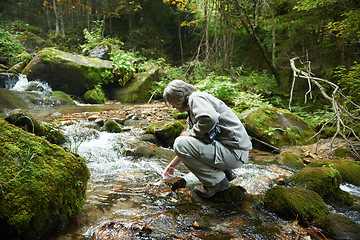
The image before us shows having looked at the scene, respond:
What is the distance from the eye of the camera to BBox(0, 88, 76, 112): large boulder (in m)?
7.10

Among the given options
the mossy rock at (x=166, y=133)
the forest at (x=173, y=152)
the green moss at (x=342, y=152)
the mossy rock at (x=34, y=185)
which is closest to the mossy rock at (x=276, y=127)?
the forest at (x=173, y=152)

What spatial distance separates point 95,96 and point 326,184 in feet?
33.4

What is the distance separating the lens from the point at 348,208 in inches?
104

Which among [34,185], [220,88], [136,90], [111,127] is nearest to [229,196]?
[34,185]

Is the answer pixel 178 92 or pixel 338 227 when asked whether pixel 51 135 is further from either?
pixel 338 227

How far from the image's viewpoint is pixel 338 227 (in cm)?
198

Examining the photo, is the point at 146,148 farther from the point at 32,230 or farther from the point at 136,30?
the point at 136,30

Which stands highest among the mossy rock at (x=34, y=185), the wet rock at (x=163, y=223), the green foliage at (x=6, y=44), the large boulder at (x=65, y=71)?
the green foliage at (x=6, y=44)

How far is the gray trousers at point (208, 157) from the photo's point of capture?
2.29 meters

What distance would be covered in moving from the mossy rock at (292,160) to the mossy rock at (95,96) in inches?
356

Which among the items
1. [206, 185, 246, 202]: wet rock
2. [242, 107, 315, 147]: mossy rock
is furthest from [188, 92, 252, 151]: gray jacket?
[242, 107, 315, 147]: mossy rock

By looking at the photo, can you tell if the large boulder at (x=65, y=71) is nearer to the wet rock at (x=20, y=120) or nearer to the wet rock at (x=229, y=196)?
the wet rock at (x=20, y=120)

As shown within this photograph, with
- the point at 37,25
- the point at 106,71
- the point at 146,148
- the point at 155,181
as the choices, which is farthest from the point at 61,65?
the point at 37,25

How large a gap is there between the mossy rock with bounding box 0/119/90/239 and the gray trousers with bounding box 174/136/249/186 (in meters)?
1.08
